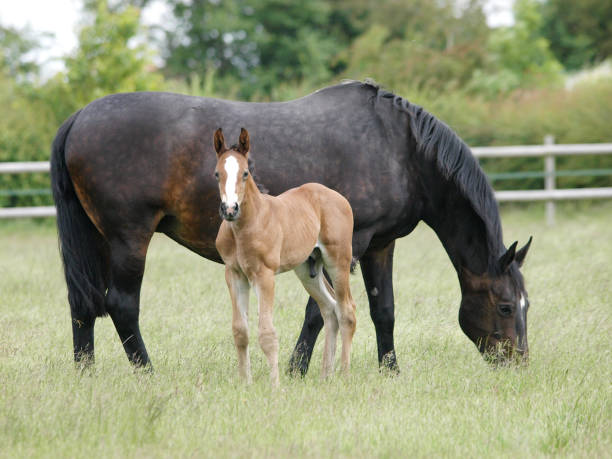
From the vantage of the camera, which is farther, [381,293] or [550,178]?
[550,178]

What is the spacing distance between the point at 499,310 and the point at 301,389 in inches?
62.0

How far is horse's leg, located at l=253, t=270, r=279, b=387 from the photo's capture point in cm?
414

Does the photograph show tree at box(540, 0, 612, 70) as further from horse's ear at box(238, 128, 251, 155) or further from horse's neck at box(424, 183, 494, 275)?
horse's ear at box(238, 128, 251, 155)

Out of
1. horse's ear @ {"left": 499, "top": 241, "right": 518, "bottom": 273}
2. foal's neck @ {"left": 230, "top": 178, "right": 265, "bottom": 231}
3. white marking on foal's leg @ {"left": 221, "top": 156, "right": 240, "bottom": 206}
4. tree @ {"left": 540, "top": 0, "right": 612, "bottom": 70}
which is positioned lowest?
horse's ear @ {"left": 499, "top": 241, "right": 518, "bottom": 273}

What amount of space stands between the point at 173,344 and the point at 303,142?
1740 mm

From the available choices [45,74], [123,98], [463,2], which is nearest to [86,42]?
[45,74]

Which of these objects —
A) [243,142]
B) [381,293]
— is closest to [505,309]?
[381,293]

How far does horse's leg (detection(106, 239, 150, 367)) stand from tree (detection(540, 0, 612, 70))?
34663 millimetres

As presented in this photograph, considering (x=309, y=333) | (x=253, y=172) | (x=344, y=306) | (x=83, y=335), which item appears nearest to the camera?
(x=253, y=172)

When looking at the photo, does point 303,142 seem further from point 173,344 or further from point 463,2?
point 463,2

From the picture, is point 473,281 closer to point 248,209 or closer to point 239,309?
point 239,309

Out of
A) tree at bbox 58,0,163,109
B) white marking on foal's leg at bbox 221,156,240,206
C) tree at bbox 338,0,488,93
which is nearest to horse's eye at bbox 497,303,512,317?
white marking on foal's leg at bbox 221,156,240,206

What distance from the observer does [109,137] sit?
4852mm

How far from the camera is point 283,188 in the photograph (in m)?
4.93
